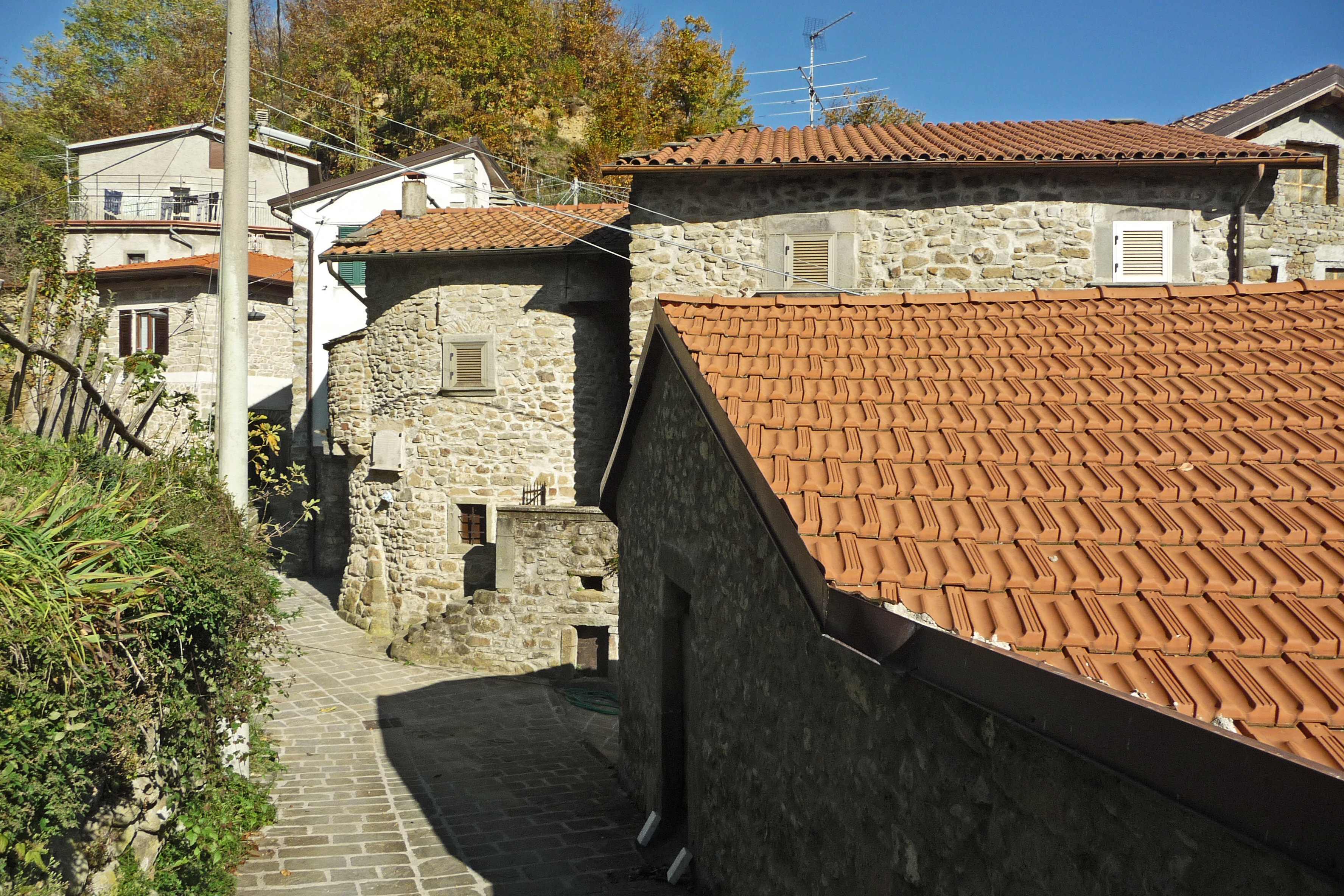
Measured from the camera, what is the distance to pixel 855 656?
3564mm

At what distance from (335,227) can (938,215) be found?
47.7 feet

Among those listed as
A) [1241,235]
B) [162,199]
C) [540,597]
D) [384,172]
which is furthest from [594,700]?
[162,199]

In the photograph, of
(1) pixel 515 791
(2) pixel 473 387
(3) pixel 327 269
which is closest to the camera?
(1) pixel 515 791

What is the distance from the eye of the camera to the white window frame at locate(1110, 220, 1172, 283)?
1246 cm

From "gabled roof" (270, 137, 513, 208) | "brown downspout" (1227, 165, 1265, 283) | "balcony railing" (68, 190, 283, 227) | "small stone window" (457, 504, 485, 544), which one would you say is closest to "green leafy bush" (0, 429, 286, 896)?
"small stone window" (457, 504, 485, 544)

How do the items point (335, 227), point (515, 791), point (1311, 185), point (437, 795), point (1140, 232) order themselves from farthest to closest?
1. point (335, 227)
2. point (1311, 185)
3. point (1140, 232)
4. point (515, 791)
5. point (437, 795)

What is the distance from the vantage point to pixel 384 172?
22125 millimetres

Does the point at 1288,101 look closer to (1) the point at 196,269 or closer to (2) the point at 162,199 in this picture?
(1) the point at 196,269

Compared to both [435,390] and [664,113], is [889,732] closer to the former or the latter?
[435,390]

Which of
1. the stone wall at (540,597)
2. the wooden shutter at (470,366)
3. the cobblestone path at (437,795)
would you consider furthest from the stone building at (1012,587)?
the wooden shutter at (470,366)

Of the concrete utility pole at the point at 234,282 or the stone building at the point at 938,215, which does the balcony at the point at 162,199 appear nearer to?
the stone building at the point at 938,215

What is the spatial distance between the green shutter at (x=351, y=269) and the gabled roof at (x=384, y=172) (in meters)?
0.80

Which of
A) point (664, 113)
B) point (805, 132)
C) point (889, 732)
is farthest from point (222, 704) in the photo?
point (664, 113)

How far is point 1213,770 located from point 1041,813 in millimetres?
678
